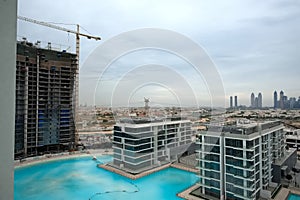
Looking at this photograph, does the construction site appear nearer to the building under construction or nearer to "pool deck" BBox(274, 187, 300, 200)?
the building under construction

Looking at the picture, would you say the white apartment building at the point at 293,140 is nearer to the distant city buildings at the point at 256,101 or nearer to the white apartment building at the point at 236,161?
the distant city buildings at the point at 256,101

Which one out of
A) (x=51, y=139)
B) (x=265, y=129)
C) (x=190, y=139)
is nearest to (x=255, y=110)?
(x=190, y=139)

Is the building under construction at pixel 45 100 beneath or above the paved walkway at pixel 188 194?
above

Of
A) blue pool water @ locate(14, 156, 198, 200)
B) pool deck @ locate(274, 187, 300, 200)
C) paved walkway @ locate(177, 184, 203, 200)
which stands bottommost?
blue pool water @ locate(14, 156, 198, 200)

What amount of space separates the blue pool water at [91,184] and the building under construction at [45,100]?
1086mm

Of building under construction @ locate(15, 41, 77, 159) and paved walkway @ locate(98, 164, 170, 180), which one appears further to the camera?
building under construction @ locate(15, 41, 77, 159)

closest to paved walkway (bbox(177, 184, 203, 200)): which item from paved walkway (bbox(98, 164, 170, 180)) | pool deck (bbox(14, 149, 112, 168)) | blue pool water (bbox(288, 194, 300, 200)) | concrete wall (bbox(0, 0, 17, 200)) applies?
paved walkway (bbox(98, 164, 170, 180))

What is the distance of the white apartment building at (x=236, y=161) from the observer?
8.61ft

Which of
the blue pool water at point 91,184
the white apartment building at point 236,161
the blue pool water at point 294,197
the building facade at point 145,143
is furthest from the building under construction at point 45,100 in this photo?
the blue pool water at point 294,197

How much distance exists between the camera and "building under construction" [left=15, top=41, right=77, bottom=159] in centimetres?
537

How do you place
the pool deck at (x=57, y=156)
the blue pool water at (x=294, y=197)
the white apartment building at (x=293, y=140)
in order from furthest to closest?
the white apartment building at (x=293, y=140)
the pool deck at (x=57, y=156)
the blue pool water at (x=294, y=197)

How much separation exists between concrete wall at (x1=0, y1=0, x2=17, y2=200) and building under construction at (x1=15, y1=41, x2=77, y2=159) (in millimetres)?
5768

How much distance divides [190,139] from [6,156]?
5.53 m

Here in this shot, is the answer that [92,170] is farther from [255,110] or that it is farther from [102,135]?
[255,110]
